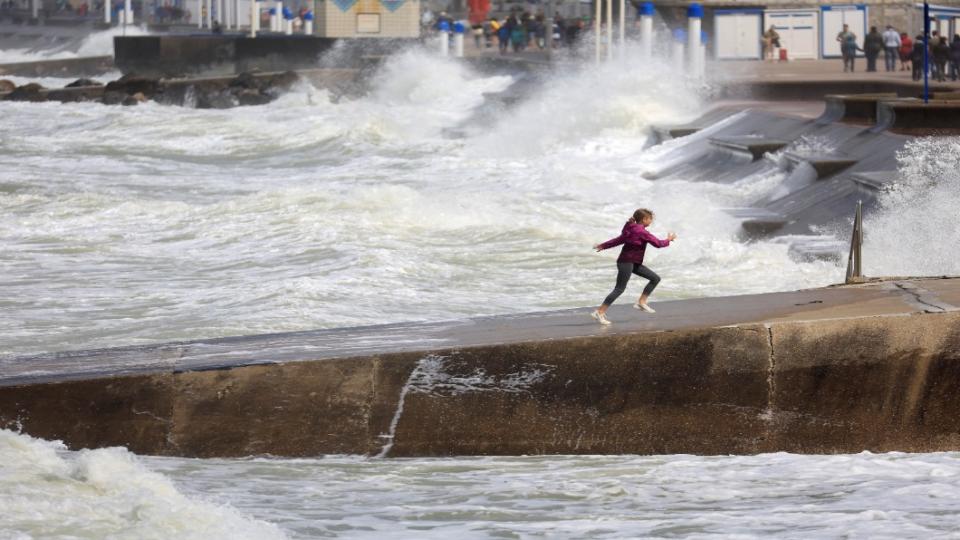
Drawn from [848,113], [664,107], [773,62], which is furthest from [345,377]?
[773,62]

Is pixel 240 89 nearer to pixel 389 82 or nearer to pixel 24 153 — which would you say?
pixel 389 82

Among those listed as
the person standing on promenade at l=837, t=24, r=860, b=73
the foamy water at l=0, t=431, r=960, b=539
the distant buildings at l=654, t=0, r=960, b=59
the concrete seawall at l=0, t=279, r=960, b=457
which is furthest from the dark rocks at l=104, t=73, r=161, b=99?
the foamy water at l=0, t=431, r=960, b=539

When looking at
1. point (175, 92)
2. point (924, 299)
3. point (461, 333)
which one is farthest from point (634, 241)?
point (175, 92)

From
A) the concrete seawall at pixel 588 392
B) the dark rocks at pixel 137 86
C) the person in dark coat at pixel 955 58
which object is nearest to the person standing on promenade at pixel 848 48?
the person in dark coat at pixel 955 58

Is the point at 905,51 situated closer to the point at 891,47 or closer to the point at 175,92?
the point at 891,47

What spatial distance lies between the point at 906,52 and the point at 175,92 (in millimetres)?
20118

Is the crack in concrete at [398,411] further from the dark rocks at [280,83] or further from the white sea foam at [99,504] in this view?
the dark rocks at [280,83]

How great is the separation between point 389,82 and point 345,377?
130 feet

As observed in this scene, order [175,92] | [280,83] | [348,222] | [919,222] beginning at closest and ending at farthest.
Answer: [919,222] < [348,222] < [175,92] < [280,83]

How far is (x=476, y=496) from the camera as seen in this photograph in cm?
766

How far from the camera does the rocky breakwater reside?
4475cm

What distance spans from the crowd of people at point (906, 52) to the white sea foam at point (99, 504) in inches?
981

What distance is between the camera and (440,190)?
2284 centimetres

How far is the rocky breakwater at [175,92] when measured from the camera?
4475 centimetres
